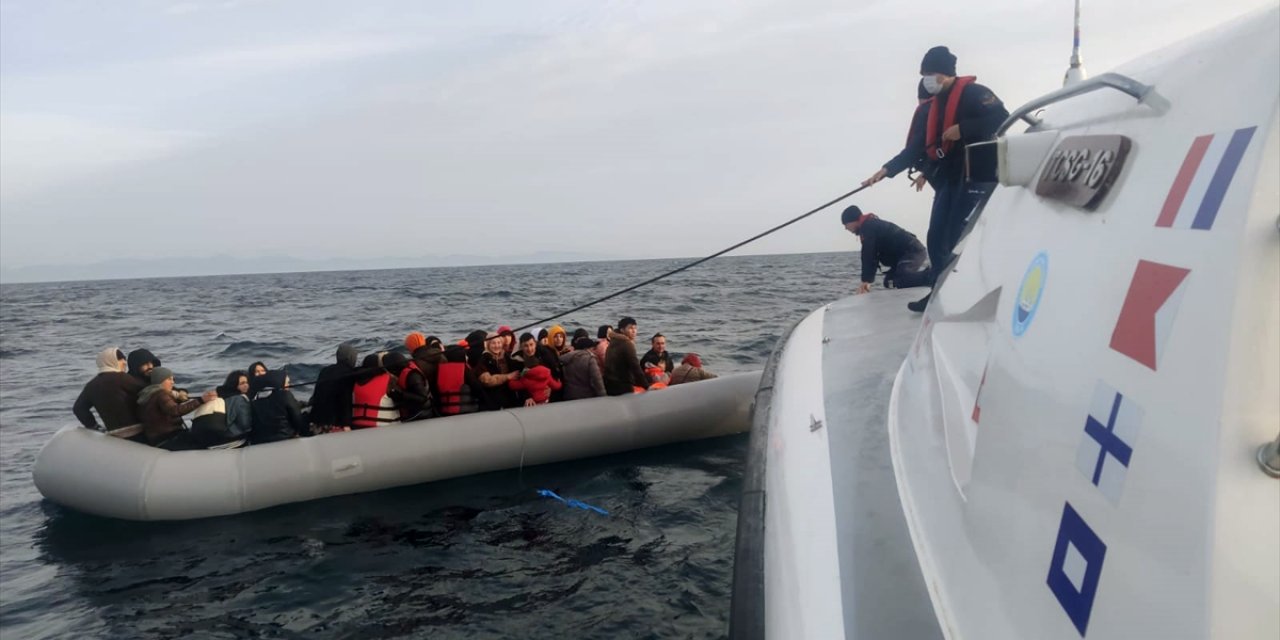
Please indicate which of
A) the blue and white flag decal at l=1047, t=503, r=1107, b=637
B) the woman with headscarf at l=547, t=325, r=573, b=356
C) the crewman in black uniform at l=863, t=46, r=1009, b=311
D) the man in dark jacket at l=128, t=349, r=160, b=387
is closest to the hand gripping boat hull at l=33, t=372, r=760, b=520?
the man in dark jacket at l=128, t=349, r=160, b=387

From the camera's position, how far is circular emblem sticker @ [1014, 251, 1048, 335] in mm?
1807

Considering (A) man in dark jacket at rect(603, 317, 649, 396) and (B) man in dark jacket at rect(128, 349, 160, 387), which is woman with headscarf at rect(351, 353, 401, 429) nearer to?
(B) man in dark jacket at rect(128, 349, 160, 387)

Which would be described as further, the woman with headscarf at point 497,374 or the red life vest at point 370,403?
the woman with headscarf at point 497,374

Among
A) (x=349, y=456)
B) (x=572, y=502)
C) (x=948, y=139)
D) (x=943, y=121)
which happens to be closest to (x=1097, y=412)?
(x=948, y=139)

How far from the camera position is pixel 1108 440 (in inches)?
51.9

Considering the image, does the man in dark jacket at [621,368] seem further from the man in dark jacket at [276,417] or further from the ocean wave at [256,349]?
the ocean wave at [256,349]

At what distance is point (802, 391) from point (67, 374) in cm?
1889

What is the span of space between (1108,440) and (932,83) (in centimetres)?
412

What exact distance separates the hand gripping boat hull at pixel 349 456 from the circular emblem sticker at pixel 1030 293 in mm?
6629

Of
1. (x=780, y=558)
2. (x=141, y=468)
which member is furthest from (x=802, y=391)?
(x=141, y=468)

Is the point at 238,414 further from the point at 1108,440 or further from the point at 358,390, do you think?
the point at 1108,440

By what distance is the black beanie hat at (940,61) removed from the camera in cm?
496

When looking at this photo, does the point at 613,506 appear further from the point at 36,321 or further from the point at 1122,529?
the point at 36,321

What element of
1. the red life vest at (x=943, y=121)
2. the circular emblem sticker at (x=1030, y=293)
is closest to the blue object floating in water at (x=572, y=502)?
the red life vest at (x=943, y=121)
